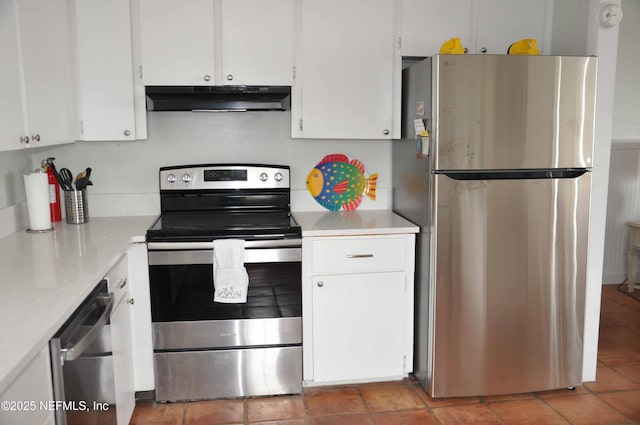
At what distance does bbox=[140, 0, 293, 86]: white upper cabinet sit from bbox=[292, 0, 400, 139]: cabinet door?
14cm

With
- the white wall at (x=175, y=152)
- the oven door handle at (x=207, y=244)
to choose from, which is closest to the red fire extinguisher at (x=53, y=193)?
the white wall at (x=175, y=152)

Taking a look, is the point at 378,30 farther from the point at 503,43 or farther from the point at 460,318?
the point at 460,318

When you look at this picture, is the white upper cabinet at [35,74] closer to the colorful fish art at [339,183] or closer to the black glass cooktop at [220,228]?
the black glass cooktop at [220,228]

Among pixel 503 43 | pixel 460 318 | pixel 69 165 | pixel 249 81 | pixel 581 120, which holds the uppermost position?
pixel 503 43

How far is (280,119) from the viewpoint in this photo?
3.36 metres

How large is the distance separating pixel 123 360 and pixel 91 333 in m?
0.78

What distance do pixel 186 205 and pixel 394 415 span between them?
1588mm

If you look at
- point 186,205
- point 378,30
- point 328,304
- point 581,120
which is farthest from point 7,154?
point 581,120

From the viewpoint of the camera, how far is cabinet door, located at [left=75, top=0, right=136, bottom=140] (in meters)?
2.85

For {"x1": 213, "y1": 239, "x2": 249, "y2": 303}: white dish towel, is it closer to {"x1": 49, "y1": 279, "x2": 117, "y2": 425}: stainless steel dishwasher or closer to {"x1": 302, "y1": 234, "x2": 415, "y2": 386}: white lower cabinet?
{"x1": 302, "y1": 234, "x2": 415, "y2": 386}: white lower cabinet

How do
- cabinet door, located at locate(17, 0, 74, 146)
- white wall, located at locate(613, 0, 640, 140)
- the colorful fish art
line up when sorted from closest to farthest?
cabinet door, located at locate(17, 0, 74, 146) → the colorful fish art → white wall, located at locate(613, 0, 640, 140)

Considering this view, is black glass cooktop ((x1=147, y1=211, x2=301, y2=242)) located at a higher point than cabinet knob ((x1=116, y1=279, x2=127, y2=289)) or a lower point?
higher

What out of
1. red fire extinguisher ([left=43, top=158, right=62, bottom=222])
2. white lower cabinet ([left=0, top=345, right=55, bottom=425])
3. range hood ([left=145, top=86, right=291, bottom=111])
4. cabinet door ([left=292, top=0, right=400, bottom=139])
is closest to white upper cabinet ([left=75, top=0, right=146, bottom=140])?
range hood ([left=145, top=86, right=291, bottom=111])

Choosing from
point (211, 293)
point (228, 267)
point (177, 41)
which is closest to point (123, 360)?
point (211, 293)
